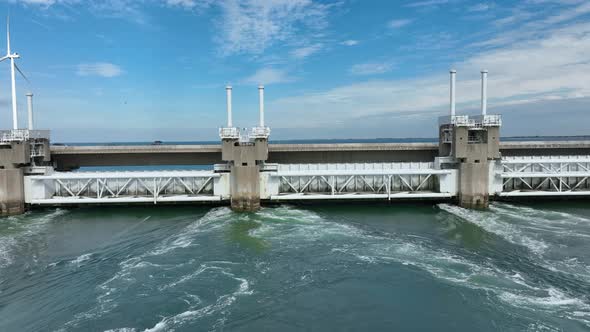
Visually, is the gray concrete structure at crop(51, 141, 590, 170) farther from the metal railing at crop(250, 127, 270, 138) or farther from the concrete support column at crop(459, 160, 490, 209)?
the metal railing at crop(250, 127, 270, 138)

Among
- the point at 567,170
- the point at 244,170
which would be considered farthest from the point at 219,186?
the point at 567,170

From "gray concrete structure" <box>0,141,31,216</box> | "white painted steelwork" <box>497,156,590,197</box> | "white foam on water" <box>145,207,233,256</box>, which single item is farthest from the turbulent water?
"white painted steelwork" <box>497,156,590,197</box>

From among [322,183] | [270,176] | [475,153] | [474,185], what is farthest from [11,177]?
[475,153]

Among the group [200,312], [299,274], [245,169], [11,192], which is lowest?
[200,312]

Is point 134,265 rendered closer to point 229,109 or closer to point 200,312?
point 200,312

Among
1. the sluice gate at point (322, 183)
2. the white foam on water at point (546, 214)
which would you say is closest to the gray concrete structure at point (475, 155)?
the sluice gate at point (322, 183)

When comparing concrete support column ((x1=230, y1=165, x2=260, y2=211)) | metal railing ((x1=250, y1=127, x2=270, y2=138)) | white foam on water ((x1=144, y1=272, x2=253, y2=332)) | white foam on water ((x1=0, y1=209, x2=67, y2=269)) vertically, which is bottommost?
white foam on water ((x1=144, y1=272, x2=253, y2=332))

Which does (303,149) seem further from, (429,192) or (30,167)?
(30,167)
